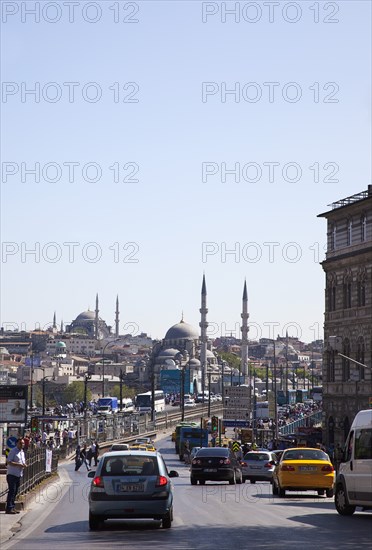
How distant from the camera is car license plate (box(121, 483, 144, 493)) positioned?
22.8 m

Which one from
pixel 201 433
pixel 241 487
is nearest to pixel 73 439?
pixel 201 433

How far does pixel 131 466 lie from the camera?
2311cm

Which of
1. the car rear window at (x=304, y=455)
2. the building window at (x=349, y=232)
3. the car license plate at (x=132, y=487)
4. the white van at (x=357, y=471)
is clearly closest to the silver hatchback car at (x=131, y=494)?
the car license plate at (x=132, y=487)

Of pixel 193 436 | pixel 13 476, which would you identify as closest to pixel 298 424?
pixel 193 436

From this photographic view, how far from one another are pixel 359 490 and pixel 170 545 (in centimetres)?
674

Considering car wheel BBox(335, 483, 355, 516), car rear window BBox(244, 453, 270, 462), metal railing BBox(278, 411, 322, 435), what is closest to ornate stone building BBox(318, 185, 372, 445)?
metal railing BBox(278, 411, 322, 435)

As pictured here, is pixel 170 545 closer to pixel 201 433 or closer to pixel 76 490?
pixel 76 490

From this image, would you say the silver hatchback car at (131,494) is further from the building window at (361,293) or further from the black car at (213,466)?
the building window at (361,293)

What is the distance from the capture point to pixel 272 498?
111 feet

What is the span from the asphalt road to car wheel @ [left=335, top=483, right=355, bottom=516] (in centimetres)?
26

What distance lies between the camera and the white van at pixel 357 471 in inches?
982

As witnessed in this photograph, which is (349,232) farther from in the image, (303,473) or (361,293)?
(303,473)

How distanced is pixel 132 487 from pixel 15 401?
27.6 m

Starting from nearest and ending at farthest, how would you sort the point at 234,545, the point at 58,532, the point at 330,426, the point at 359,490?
the point at 234,545 < the point at 58,532 < the point at 359,490 < the point at 330,426
